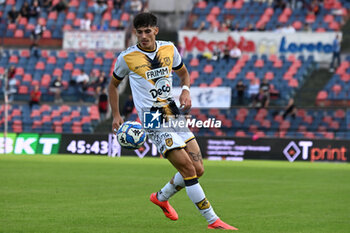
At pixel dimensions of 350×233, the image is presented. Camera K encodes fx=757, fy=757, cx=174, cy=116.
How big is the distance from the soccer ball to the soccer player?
4.7 inches

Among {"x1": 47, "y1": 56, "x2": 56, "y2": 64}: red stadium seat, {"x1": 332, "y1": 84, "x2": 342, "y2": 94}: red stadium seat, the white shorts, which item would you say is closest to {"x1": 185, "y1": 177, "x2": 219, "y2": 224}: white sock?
the white shorts

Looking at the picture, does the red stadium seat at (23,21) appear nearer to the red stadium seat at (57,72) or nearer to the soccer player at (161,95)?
the red stadium seat at (57,72)

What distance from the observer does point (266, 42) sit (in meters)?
38.5

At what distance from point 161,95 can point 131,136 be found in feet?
2.03

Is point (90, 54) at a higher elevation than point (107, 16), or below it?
below

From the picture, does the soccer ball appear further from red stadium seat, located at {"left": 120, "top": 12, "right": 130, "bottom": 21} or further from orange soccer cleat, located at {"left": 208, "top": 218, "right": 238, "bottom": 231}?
red stadium seat, located at {"left": 120, "top": 12, "right": 130, "bottom": 21}

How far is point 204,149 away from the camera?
29.5 m

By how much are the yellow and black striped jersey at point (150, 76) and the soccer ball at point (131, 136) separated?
213 millimetres

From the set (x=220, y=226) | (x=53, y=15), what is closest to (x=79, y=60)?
(x=53, y=15)

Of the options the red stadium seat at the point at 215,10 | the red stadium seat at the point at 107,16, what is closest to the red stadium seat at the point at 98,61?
the red stadium seat at the point at 107,16

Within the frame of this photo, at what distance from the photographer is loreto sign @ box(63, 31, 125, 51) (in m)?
40.5

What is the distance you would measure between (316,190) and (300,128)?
1565cm

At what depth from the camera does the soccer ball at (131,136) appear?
9195mm

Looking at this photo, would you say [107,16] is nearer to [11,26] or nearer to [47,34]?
[47,34]
